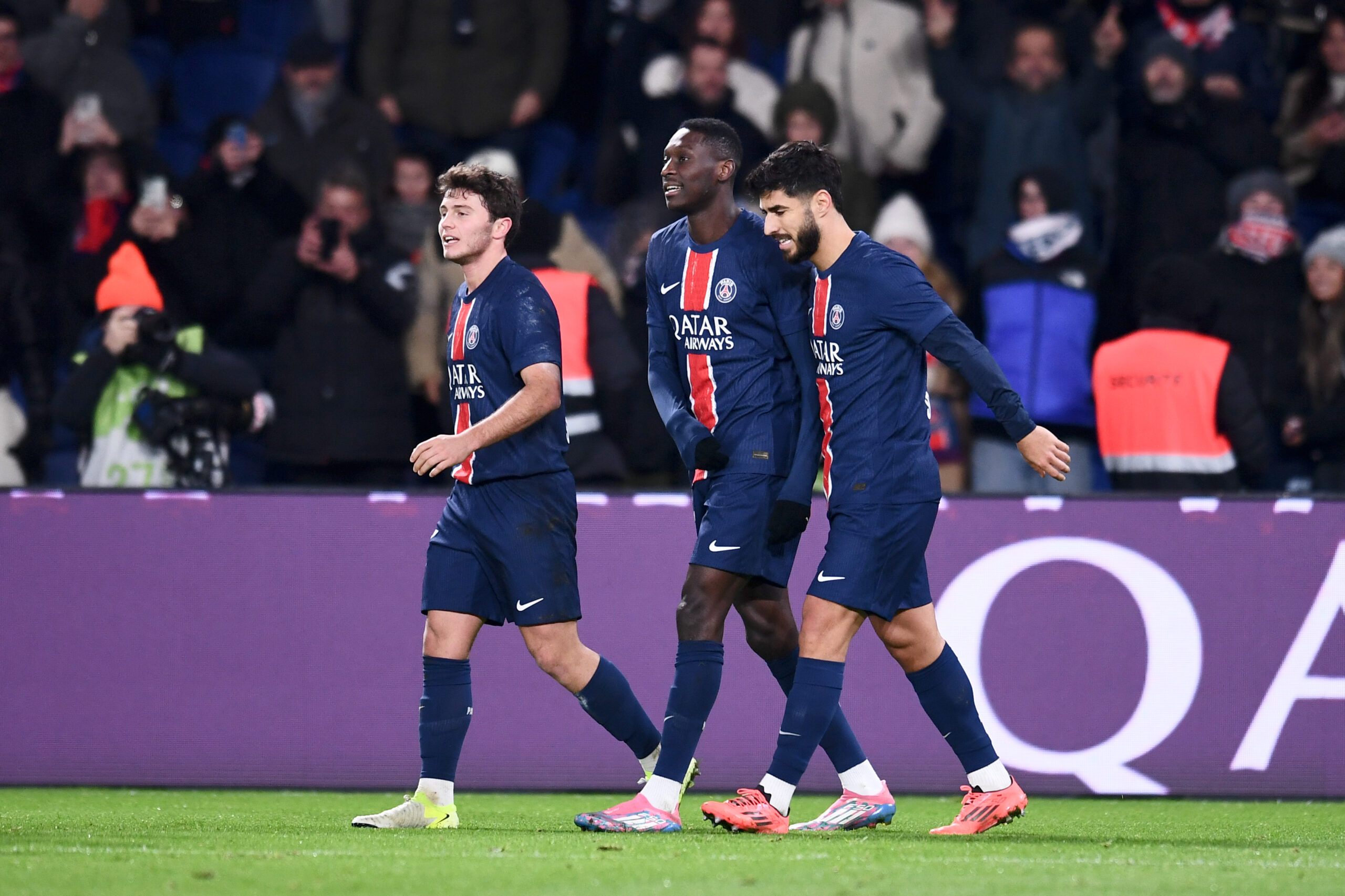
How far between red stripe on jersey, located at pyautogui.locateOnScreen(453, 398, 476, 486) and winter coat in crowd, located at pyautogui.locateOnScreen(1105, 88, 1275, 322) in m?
4.84

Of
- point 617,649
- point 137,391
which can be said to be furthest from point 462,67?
point 617,649

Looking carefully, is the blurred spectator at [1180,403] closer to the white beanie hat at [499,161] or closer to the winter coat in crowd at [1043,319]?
the winter coat in crowd at [1043,319]

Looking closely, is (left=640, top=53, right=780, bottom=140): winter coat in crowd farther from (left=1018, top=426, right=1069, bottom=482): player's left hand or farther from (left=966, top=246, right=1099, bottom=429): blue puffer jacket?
(left=1018, top=426, right=1069, bottom=482): player's left hand

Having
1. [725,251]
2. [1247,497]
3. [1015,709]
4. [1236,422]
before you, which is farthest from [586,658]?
[1236,422]

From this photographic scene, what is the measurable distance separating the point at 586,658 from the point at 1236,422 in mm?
3658

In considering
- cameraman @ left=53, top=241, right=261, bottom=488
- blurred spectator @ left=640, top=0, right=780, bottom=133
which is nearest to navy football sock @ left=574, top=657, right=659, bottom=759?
cameraman @ left=53, top=241, right=261, bottom=488

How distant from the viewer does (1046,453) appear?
5375mm

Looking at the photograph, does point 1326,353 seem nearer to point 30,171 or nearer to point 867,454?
point 867,454

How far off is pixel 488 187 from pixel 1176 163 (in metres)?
5.10

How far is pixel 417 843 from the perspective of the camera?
17.3 ft

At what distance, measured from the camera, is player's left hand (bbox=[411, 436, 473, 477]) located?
217 inches

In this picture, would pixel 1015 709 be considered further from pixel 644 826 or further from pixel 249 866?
pixel 249 866

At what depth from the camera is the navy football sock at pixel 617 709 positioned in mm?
5973

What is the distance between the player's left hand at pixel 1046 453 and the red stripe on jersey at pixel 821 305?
27.3 inches
